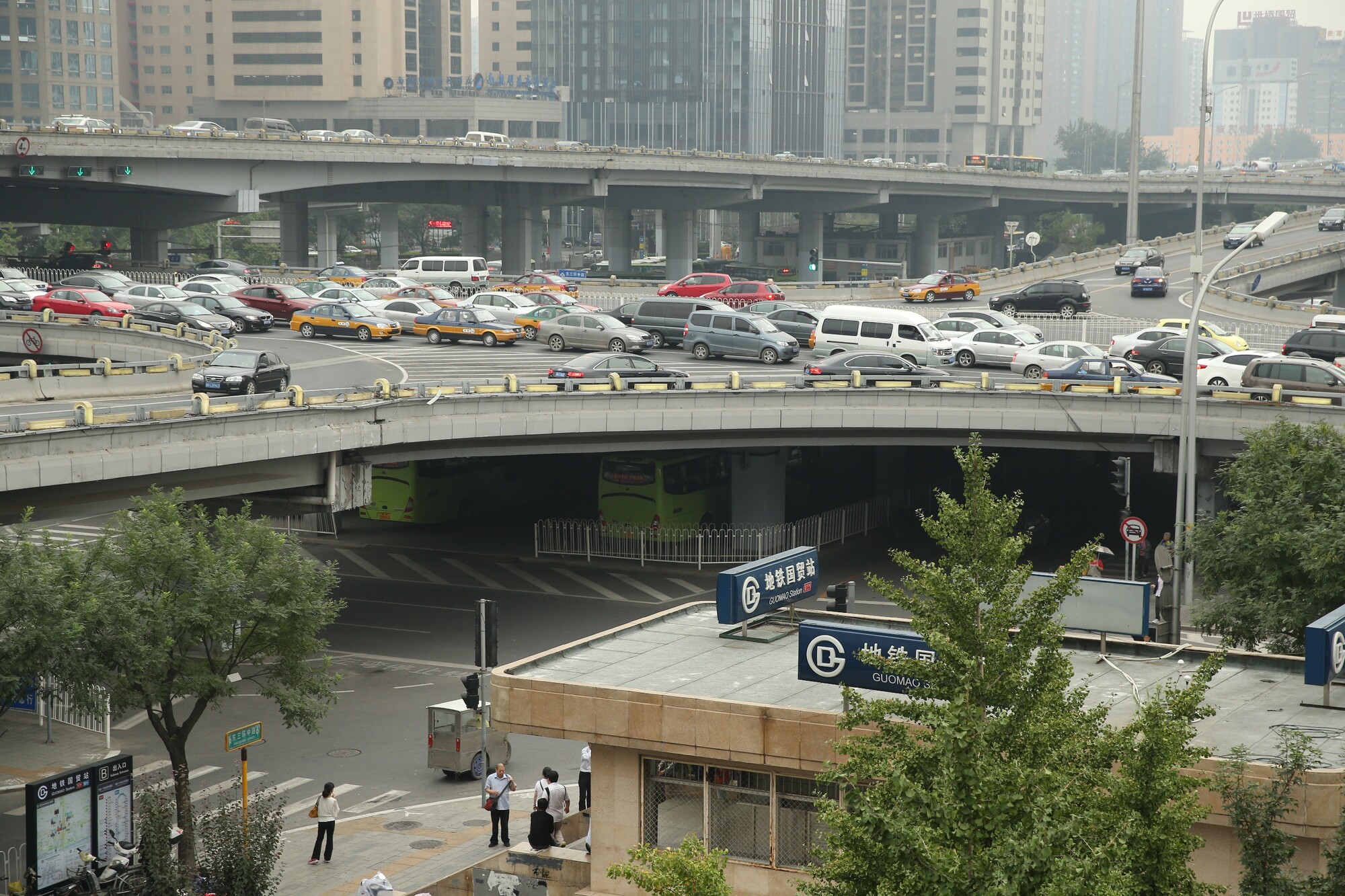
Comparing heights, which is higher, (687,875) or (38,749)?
(687,875)

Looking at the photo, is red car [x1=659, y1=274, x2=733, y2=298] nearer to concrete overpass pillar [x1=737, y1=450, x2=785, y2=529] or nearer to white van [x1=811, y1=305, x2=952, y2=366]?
white van [x1=811, y1=305, x2=952, y2=366]

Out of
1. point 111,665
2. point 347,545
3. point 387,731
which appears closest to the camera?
point 111,665

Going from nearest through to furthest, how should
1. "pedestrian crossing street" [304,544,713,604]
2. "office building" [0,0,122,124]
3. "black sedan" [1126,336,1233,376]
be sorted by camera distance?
1. "pedestrian crossing street" [304,544,713,604]
2. "black sedan" [1126,336,1233,376]
3. "office building" [0,0,122,124]

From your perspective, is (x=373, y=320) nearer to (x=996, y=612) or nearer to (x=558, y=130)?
(x=996, y=612)

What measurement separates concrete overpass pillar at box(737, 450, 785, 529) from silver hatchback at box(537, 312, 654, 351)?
7576 millimetres

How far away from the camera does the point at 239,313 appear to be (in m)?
53.2

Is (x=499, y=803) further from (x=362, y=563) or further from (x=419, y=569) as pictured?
(x=362, y=563)

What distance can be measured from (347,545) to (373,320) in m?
11.1

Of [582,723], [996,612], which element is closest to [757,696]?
[582,723]

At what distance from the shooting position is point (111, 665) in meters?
20.2

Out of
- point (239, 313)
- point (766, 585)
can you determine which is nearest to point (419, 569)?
point (239, 313)

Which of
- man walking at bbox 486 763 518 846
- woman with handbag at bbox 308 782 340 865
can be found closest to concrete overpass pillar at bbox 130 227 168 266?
woman with handbag at bbox 308 782 340 865

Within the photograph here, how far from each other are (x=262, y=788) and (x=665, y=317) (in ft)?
92.2

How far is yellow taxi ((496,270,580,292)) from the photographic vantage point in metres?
63.8
